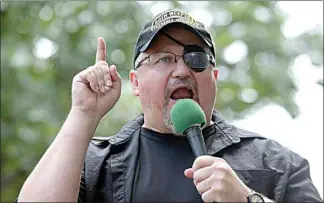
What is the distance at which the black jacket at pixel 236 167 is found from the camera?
83.5 inches

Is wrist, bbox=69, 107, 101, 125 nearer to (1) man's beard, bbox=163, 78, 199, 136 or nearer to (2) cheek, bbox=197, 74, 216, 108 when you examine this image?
(1) man's beard, bbox=163, 78, 199, 136

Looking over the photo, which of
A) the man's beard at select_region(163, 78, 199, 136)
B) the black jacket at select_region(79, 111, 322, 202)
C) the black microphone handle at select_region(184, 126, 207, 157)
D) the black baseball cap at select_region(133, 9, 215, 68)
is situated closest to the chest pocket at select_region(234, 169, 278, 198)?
the black jacket at select_region(79, 111, 322, 202)

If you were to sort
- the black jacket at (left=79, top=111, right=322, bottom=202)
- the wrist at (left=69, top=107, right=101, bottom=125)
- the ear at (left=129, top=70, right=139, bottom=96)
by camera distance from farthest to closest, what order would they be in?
the ear at (left=129, top=70, right=139, bottom=96)
the black jacket at (left=79, top=111, right=322, bottom=202)
the wrist at (left=69, top=107, right=101, bottom=125)

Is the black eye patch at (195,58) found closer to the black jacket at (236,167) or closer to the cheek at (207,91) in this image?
the cheek at (207,91)

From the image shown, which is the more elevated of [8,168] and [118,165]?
[118,165]

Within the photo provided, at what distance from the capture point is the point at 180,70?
2203mm

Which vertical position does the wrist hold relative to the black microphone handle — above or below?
above

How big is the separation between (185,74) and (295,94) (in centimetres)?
370

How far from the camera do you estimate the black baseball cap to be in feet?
7.52

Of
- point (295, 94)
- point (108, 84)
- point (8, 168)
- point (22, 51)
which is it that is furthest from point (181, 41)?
point (295, 94)

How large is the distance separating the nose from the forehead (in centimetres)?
10

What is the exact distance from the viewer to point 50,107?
14.6ft

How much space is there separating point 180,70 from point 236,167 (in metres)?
0.42

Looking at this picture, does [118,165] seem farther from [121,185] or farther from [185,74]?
[185,74]
